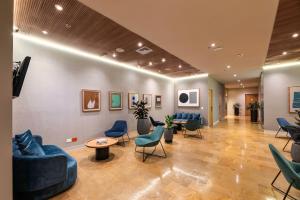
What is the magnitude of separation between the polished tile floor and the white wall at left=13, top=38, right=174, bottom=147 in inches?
36.1

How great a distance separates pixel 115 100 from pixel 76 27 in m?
3.25

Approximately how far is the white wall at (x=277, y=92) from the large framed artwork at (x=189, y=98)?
331 centimetres

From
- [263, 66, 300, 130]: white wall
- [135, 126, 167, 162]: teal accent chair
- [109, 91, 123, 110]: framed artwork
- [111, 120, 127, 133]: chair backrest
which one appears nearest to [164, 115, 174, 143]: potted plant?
[135, 126, 167, 162]: teal accent chair

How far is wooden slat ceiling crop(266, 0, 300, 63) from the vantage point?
2.60 metres

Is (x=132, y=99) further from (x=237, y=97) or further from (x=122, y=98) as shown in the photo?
(x=237, y=97)

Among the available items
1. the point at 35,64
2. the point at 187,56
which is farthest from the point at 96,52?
the point at 187,56

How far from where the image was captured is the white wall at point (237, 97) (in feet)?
48.8

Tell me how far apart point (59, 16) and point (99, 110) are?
3.30m

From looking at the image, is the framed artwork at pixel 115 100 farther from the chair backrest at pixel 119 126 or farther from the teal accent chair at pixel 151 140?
the teal accent chair at pixel 151 140

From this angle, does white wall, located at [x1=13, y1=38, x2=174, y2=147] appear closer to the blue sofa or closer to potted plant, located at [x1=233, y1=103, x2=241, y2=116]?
the blue sofa

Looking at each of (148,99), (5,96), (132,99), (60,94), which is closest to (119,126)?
(132,99)

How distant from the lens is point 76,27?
321cm

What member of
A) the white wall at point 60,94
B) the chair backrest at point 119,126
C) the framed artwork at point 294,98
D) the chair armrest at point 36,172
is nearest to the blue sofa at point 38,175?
the chair armrest at point 36,172

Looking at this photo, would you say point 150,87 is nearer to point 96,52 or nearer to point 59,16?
A: point 96,52
